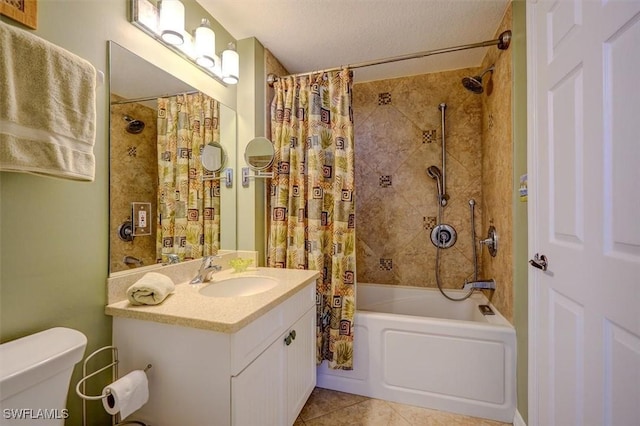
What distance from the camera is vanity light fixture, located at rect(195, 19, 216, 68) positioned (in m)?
1.43

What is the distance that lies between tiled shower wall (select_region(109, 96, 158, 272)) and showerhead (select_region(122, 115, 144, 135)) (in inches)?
0.5

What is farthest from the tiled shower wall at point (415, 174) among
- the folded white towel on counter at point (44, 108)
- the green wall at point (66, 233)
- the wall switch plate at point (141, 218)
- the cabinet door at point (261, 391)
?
the folded white towel on counter at point (44, 108)

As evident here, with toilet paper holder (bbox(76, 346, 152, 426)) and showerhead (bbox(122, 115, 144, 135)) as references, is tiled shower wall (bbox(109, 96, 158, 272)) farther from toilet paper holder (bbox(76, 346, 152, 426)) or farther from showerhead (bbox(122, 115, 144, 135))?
toilet paper holder (bbox(76, 346, 152, 426))

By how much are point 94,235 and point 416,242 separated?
2.27 m

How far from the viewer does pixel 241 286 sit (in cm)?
154

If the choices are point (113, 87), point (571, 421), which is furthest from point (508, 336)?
point (113, 87)

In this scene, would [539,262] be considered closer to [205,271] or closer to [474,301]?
[474,301]

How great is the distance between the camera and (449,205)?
237 cm

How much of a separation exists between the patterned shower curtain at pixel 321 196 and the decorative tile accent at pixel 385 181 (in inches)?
31.6

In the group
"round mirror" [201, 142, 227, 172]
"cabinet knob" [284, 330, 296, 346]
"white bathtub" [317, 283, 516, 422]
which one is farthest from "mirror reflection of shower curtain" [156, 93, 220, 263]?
"white bathtub" [317, 283, 516, 422]

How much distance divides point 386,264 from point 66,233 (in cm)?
224

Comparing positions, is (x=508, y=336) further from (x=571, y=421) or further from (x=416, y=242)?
(x=416, y=242)

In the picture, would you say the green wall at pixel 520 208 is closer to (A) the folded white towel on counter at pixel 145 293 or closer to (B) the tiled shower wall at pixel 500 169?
(B) the tiled shower wall at pixel 500 169

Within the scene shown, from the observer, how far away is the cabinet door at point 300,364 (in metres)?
1.33
